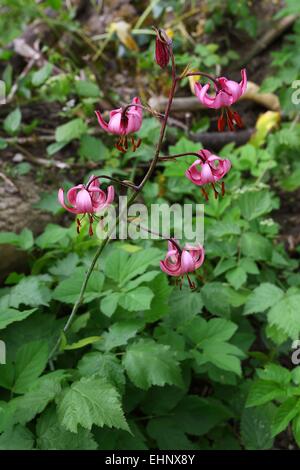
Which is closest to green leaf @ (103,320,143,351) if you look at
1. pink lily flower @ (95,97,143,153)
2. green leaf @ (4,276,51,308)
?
green leaf @ (4,276,51,308)

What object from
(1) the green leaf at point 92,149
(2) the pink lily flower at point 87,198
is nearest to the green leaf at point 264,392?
(2) the pink lily flower at point 87,198

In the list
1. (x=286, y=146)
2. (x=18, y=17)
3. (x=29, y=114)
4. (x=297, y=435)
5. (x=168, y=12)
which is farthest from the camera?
(x=168, y=12)

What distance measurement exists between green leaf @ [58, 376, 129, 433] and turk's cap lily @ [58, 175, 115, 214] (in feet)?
1.83

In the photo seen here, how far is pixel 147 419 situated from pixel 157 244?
799mm

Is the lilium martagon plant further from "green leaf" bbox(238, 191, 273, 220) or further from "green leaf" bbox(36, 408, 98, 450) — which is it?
"green leaf" bbox(238, 191, 273, 220)

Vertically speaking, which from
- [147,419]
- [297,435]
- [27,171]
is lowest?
[147,419]

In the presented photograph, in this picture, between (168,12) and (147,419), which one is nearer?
(147,419)

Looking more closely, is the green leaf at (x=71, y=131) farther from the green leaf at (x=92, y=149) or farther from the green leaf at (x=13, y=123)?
the green leaf at (x=13, y=123)

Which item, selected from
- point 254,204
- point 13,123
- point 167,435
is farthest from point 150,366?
point 13,123

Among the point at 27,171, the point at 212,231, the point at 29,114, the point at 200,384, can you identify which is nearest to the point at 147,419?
the point at 200,384

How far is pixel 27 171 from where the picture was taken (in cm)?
295

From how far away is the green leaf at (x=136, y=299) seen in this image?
6.23 ft

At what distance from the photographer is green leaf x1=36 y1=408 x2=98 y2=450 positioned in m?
1.73
